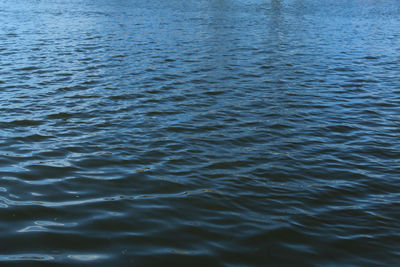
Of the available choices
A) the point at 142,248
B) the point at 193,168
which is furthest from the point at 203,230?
the point at 193,168

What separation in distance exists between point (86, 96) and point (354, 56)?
61.9ft

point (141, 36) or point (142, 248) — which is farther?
point (141, 36)

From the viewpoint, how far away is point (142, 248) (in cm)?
616

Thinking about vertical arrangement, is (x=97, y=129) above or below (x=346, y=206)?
above

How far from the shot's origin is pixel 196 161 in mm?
9609

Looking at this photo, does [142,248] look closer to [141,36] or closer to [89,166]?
[89,166]

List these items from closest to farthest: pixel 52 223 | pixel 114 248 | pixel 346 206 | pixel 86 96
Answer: pixel 114 248, pixel 52 223, pixel 346 206, pixel 86 96

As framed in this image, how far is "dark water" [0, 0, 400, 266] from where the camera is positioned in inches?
250

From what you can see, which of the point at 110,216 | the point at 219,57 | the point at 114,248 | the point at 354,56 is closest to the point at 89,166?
the point at 110,216

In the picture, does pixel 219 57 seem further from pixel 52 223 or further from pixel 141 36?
pixel 52 223

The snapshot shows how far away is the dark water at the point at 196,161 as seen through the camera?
636 cm

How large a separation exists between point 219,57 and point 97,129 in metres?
14.1

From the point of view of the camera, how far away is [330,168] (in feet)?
31.3

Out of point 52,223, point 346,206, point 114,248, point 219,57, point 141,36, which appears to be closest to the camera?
point 114,248
